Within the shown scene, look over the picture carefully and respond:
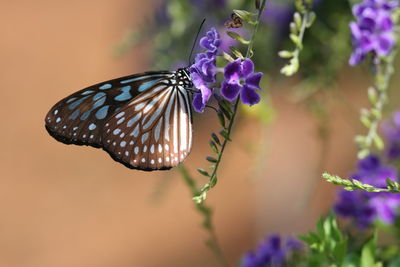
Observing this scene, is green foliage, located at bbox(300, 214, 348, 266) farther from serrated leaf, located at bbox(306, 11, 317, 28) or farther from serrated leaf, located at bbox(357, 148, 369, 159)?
serrated leaf, located at bbox(306, 11, 317, 28)

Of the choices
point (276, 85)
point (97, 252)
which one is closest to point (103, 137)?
point (276, 85)

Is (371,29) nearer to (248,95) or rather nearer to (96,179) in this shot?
(248,95)

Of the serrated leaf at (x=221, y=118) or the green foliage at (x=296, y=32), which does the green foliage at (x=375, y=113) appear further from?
the serrated leaf at (x=221, y=118)

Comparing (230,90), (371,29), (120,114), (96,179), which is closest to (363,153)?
(371,29)

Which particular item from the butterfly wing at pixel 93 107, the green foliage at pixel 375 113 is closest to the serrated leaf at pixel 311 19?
the green foliage at pixel 375 113

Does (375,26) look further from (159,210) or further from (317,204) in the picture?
(159,210)
